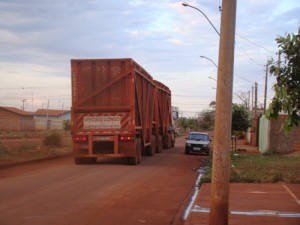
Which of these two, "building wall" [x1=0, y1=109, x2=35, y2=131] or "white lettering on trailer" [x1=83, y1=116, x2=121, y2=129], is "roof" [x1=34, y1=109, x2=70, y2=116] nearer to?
"building wall" [x1=0, y1=109, x2=35, y2=131]

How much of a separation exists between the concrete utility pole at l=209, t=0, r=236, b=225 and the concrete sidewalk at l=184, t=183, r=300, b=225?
52.8 inches

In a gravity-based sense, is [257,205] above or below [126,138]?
below

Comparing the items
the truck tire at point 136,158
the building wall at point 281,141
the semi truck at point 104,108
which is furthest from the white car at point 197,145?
the semi truck at point 104,108

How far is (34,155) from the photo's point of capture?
79.2 feet

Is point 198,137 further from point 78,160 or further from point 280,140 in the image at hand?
point 78,160

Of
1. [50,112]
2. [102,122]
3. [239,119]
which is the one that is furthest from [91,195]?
[50,112]

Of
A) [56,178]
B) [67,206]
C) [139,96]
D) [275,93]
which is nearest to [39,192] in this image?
[67,206]

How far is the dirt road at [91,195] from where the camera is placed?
9117 millimetres

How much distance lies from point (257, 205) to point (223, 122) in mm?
3920

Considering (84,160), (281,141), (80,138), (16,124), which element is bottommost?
(84,160)

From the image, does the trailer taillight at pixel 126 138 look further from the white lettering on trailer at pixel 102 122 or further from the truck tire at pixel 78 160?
the truck tire at pixel 78 160

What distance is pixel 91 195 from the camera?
11859 mm

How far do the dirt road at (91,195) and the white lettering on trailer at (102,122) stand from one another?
2338mm

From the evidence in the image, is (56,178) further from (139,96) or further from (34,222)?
(139,96)
